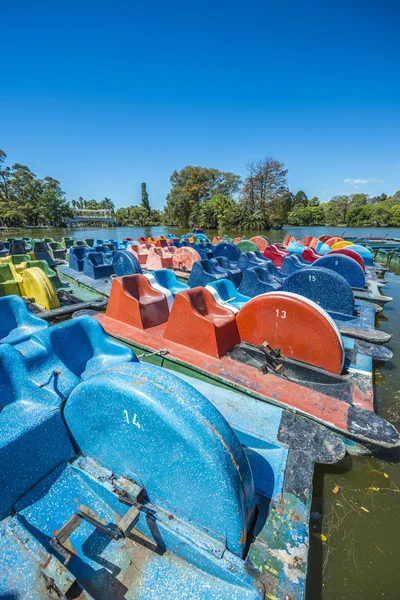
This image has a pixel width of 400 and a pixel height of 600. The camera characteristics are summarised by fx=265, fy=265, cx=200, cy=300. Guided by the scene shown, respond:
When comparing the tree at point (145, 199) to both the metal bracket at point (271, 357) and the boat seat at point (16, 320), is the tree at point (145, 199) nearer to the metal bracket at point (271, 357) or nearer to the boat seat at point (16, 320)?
the boat seat at point (16, 320)

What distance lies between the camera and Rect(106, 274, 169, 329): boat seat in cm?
502

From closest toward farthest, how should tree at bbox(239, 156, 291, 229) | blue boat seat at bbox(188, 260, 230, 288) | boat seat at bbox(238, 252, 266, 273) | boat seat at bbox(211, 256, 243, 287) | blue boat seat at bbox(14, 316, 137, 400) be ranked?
blue boat seat at bbox(14, 316, 137, 400), blue boat seat at bbox(188, 260, 230, 288), boat seat at bbox(211, 256, 243, 287), boat seat at bbox(238, 252, 266, 273), tree at bbox(239, 156, 291, 229)

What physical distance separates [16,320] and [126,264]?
4583 millimetres

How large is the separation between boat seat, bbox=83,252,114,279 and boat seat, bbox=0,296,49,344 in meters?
4.98

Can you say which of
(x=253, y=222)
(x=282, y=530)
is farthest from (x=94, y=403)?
(x=253, y=222)

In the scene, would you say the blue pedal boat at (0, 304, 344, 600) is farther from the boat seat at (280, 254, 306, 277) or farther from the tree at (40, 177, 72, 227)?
the tree at (40, 177, 72, 227)

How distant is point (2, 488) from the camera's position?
163cm

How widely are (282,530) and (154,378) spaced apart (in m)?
1.32

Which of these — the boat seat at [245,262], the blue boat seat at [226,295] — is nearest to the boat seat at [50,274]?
the blue boat seat at [226,295]

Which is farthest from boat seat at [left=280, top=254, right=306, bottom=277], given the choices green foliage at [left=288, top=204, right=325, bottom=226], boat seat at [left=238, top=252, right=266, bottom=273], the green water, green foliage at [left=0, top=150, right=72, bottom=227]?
green foliage at [left=0, top=150, right=72, bottom=227]

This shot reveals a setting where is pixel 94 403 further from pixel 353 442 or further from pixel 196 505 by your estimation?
pixel 353 442

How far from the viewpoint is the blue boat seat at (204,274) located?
7.39m

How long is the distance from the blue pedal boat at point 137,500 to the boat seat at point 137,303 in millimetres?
2969

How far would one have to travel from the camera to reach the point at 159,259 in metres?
10.8
